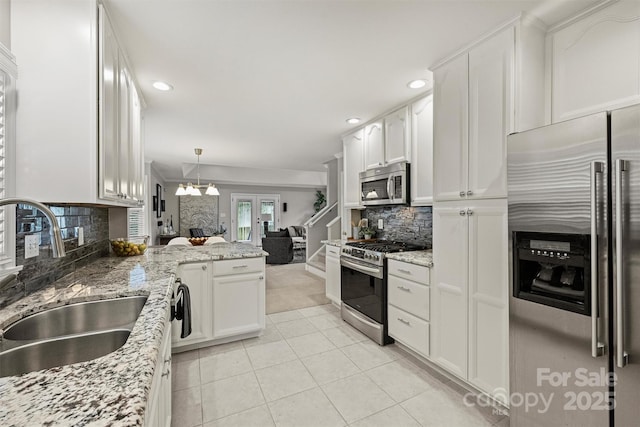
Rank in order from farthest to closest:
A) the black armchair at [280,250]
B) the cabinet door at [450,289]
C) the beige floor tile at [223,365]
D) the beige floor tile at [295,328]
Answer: the black armchair at [280,250] < the beige floor tile at [295,328] < the beige floor tile at [223,365] < the cabinet door at [450,289]

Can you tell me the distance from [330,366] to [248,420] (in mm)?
803

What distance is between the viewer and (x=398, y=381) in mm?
2168

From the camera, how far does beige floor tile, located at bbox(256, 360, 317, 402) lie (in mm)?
2047

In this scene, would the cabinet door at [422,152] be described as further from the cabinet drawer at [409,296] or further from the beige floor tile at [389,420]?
the beige floor tile at [389,420]

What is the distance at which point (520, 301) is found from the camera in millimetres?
1558

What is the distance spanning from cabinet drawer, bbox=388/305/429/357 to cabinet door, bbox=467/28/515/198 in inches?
45.3

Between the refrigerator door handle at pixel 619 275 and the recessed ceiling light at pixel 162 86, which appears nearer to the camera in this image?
the refrigerator door handle at pixel 619 275

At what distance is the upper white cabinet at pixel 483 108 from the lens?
5.67 ft

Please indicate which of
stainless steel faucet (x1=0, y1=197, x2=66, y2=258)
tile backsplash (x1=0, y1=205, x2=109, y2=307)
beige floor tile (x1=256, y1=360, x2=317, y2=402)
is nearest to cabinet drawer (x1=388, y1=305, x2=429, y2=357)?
beige floor tile (x1=256, y1=360, x2=317, y2=402)

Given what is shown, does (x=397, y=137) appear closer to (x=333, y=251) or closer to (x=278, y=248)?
(x=333, y=251)

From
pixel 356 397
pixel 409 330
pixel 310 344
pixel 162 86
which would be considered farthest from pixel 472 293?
pixel 162 86

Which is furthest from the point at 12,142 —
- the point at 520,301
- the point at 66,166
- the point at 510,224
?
the point at 520,301

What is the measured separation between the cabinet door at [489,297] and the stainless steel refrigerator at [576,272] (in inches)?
5.9

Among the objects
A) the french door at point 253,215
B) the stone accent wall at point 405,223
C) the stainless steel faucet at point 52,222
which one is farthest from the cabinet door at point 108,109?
the french door at point 253,215
